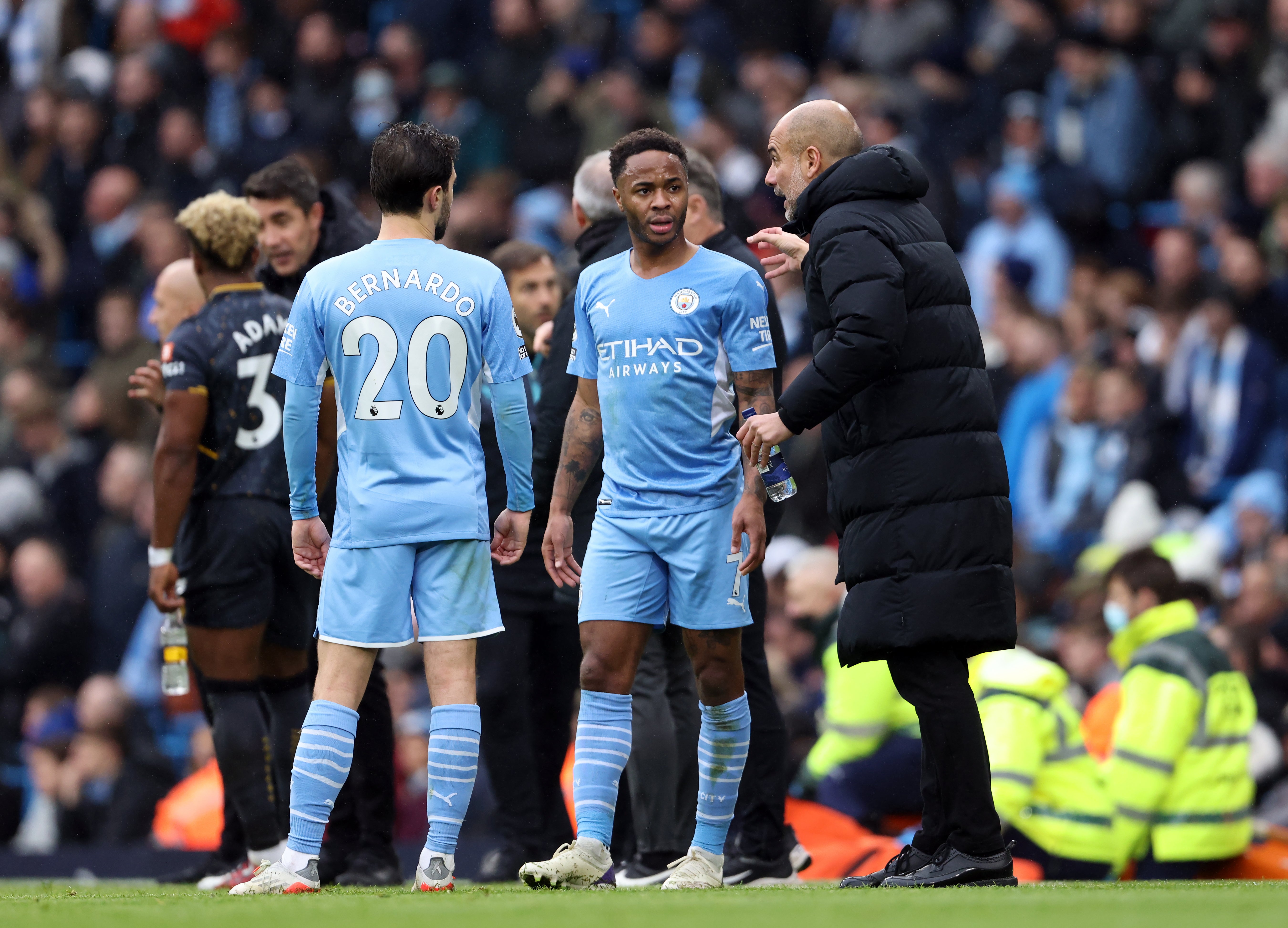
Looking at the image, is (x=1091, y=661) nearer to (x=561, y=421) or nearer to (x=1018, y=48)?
(x=561, y=421)

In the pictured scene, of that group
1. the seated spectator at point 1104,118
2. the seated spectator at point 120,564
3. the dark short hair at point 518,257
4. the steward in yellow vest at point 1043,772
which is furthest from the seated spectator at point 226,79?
the steward in yellow vest at point 1043,772

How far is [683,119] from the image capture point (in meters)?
14.3

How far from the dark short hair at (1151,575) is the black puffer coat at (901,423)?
262 centimetres

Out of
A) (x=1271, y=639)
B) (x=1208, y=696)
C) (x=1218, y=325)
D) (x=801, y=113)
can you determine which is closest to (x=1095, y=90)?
(x=1218, y=325)

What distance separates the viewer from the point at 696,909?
13.7 feet

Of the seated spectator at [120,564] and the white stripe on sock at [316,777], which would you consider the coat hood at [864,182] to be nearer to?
the white stripe on sock at [316,777]

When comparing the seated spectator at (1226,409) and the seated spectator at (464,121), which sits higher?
the seated spectator at (464,121)

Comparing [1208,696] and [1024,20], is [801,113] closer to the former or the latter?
[1208,696]

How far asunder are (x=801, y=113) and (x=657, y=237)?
0.59m

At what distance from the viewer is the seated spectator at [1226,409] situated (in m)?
11.1

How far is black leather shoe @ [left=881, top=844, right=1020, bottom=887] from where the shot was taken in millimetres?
5156

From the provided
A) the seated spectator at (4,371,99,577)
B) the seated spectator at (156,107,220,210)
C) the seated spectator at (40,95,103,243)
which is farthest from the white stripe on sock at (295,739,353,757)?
the seated spectator at (40,95,103,243)

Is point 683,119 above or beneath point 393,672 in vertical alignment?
above

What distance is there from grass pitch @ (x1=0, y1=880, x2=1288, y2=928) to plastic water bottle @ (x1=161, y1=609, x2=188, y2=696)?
5.16 ft
